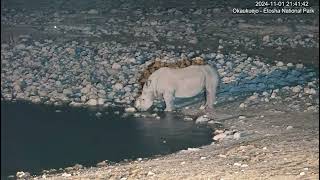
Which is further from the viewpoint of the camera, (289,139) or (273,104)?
(273,104)

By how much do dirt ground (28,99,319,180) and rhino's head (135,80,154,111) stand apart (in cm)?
153

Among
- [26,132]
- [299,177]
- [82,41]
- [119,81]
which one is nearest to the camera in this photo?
[299,177]

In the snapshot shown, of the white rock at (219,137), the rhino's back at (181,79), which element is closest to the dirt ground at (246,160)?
the white rock at (219,137)

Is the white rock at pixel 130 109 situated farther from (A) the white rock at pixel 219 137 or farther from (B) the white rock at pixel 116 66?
(B) the white rock at pixel 116 66

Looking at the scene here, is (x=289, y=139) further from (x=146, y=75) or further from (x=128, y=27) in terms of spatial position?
(x=128, y=27)

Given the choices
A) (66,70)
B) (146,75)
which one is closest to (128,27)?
(66,70)

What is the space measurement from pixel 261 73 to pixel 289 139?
4.57m

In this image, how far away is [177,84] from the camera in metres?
11.3

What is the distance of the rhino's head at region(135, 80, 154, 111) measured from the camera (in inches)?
445

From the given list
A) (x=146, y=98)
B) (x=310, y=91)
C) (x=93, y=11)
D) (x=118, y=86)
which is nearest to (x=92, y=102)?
(x=118, y=86)

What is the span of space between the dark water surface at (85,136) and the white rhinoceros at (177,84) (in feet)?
1.08

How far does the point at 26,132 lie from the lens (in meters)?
10.9

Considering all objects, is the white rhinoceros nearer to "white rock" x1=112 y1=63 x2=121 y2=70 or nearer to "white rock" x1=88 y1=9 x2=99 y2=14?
"white rock" x1=112 y1=63 x2=121 y2=70

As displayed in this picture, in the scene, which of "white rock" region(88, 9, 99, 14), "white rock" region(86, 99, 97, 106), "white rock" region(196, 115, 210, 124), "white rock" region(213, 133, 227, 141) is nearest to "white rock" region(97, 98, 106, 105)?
"white rock" region(86, 99, 97, 106)
